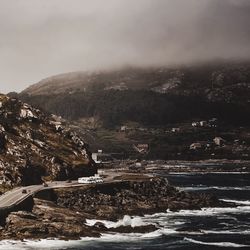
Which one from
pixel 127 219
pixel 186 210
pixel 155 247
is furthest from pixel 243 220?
pixel 155 247

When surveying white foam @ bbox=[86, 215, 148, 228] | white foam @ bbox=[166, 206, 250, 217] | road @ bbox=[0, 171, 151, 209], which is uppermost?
road @ bbox=[0, 171, 151, 209]

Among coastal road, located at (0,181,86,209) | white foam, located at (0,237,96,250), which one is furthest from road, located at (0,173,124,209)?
white foam, located at (0,237,96,250)

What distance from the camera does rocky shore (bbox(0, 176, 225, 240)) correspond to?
132 metres

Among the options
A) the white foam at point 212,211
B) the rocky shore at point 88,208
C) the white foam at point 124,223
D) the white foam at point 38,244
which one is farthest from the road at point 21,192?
the white foam at point 212,211

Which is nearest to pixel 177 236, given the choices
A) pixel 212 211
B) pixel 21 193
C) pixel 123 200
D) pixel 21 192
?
pixel 123 200

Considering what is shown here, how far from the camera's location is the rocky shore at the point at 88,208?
132 metres

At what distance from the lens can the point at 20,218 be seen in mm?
136750

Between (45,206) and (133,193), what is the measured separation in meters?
41.8

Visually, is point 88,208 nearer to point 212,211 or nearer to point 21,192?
point 21,192

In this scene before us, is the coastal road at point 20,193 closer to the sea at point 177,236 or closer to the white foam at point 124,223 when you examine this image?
the white foam at point 124,223

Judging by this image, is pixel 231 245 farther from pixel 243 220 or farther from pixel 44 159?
pixel 44 159

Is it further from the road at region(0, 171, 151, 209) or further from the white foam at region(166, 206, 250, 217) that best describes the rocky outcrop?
the road at region(0, 171, 151, 209)

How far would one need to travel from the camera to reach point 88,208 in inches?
6531

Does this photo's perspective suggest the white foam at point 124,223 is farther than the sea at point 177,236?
Yes
